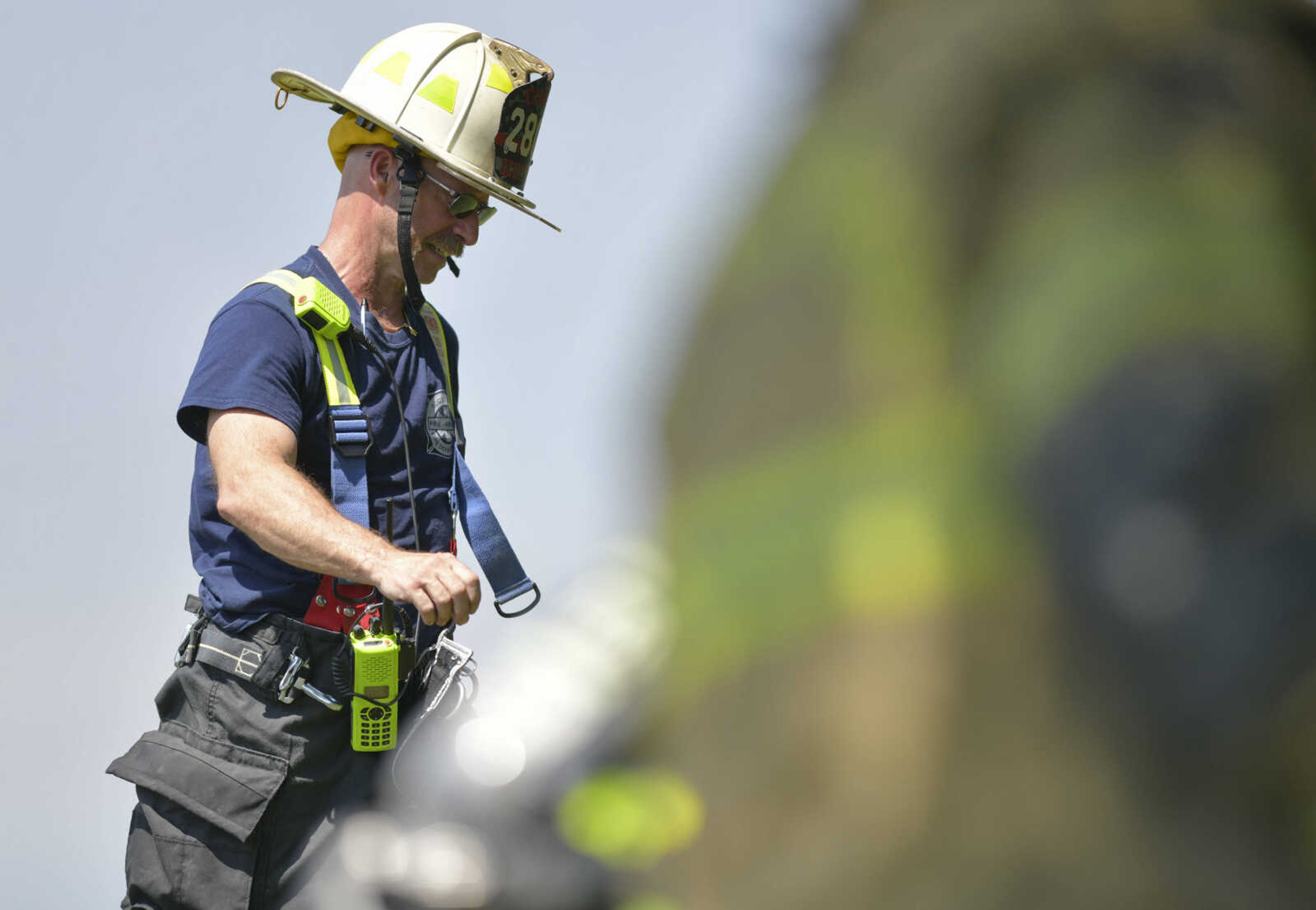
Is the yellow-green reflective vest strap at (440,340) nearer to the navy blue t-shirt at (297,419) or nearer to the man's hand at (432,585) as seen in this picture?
the navy blue t-shirt at (297,419)

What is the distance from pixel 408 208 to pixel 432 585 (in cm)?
96

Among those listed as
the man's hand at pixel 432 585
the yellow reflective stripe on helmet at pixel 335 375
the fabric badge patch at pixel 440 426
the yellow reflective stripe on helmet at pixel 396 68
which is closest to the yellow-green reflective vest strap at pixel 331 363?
the yellow reflective stripe on helmet at pixel 335 375

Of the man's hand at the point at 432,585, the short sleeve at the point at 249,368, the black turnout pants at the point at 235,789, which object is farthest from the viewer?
the black turnout pants at the point at 235,789

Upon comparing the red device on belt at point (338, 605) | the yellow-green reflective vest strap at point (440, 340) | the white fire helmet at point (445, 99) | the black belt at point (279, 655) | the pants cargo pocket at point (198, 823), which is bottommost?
the pants cargo pocket at point (198, 823)

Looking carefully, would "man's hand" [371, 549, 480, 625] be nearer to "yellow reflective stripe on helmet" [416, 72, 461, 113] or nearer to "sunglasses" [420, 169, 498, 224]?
"sunglasses" [420, 169, 498, 224]

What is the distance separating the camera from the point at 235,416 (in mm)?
2549

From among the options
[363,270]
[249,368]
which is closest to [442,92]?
[363,270]

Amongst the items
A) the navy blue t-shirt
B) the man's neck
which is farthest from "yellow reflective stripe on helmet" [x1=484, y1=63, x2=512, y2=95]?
the navy blue t-shirt

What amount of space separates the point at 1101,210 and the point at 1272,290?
3.2 inches

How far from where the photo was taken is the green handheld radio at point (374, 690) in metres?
2.70

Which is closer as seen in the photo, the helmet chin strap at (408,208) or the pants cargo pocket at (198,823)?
the pants cargo pocket at (198,823)

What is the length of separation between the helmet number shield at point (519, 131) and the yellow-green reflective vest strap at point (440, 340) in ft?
1.18

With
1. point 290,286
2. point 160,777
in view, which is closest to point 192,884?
point 160,777

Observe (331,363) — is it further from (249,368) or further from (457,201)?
(457,201)
